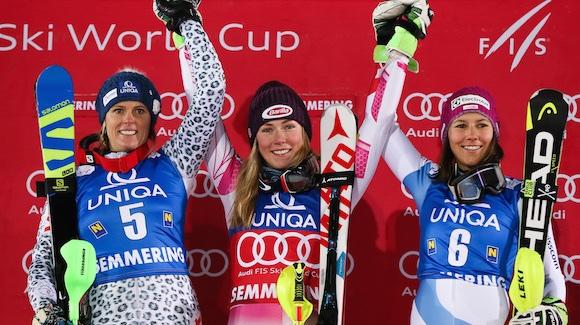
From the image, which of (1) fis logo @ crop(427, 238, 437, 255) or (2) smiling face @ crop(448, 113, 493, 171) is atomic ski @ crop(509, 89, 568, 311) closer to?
(2) smiling face @ crop(448, 113, 493, 171)

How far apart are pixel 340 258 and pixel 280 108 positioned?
68cm

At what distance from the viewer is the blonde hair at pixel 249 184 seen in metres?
4.20

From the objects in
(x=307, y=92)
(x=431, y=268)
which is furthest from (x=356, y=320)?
(x=307, y=92)

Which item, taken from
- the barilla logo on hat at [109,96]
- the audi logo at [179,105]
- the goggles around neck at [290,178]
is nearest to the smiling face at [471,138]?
the goggles around neck at [290,178]

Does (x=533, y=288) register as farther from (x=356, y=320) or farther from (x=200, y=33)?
(x=200, y=33)

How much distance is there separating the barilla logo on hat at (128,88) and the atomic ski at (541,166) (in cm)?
157

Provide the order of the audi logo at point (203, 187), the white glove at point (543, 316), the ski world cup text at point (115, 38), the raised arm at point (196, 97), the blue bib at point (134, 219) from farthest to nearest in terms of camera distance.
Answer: the ski world cup text at point (115, 38) < the audi logo at point (203, 187) < the raised arm at point (196, 97) < the blue bib at point (134, 219) < the white glove at point (543, 316)

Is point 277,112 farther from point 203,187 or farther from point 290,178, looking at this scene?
point 203,187

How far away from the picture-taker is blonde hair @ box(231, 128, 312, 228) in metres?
4.20

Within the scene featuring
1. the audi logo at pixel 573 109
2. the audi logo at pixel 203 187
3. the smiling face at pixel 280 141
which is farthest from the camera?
the audi logo at pixel 203 187

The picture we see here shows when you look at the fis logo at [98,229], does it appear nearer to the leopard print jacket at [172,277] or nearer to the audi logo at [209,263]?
the leopard print jacket at [172,277]

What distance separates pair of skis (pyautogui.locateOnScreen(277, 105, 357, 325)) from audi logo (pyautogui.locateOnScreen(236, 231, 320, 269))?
103 mm

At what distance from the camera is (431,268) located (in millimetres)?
4094

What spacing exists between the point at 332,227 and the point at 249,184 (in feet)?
1.35
